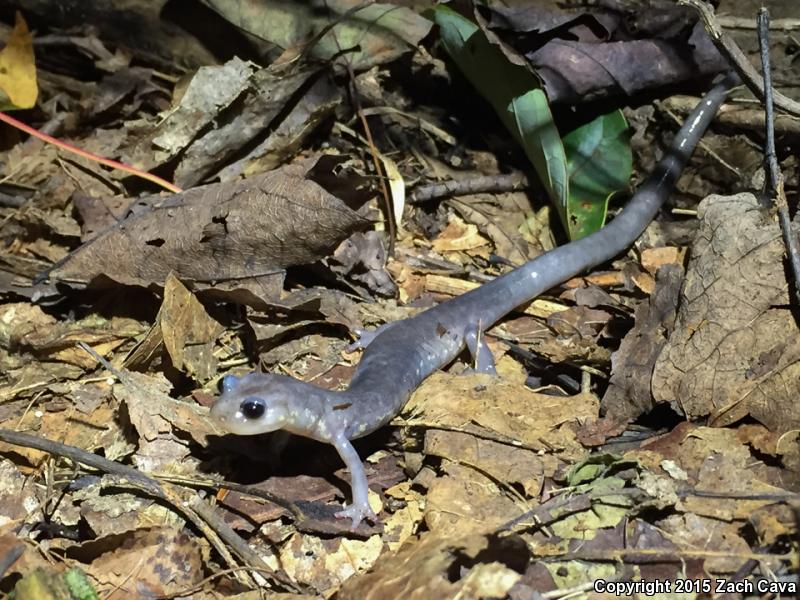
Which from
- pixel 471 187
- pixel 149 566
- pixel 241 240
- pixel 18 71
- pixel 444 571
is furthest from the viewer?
pixel 18 71

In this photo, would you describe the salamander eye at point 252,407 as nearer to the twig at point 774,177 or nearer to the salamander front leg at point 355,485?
the salamander front leg at point 355,485

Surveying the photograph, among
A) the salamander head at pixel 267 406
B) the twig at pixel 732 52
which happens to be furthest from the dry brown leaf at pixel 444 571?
the twig at pixel 732 52

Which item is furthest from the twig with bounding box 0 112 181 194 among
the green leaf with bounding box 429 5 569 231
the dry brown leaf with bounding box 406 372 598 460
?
the dry brown leaf with bounding box 406 372 598 460

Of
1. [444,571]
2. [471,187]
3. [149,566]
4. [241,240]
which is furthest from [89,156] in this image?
[444,571]

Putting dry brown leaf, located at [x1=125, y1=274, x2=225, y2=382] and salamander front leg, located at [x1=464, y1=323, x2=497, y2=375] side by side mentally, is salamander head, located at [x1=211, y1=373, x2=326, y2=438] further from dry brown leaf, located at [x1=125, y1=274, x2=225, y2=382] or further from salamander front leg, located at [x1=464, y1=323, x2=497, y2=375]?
salamander front leg, located at [x1=464, y1=323, x2=497, y2=375]

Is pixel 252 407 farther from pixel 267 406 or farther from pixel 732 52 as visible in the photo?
pixel 732 52

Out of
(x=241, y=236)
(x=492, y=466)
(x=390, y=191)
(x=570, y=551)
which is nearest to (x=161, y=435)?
(x=241, y=236)
